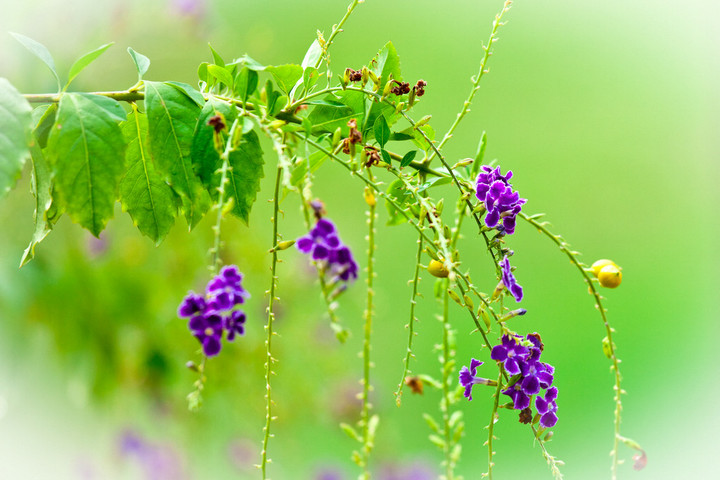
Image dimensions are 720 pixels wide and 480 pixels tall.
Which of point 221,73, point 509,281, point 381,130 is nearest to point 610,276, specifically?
point 509,281

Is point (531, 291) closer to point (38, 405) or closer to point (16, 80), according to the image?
point (38, 405)

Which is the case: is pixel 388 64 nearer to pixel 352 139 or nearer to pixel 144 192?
pixel 352 139

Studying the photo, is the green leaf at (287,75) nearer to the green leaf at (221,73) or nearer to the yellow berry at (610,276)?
the green leaf at (221,73)

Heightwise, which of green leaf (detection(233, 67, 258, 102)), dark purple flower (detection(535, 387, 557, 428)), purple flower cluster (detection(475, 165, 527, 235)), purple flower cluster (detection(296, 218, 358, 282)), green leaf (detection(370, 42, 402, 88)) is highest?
green leaf (detection(370, 42, 402, 88))

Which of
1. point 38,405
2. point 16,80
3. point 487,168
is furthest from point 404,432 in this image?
point 487,168

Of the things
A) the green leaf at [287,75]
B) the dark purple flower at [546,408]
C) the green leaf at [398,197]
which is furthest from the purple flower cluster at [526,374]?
the green leaf at [287,75]

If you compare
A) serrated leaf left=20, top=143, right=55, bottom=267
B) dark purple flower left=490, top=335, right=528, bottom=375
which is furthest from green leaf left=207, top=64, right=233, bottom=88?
dark purple flower left=490, top=335, right=528, bottom=375

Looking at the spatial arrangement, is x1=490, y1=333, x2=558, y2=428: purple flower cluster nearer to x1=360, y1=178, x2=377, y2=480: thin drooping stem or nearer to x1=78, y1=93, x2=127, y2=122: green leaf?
x1=360, y1=178, x2=377, y2=480: thin drooping stem
